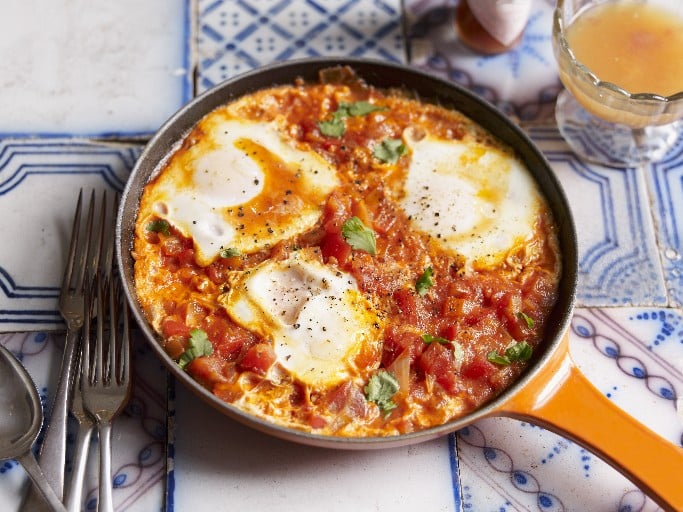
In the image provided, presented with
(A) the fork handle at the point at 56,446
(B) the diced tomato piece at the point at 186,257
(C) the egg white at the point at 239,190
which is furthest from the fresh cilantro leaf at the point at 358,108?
(A) the fork handle at the point at 56,446

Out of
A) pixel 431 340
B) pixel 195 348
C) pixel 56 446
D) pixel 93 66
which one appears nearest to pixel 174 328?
pixel 195 348

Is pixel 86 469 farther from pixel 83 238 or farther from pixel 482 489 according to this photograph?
pixel 482 489

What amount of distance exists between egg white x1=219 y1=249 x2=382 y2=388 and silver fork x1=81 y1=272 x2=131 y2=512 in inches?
18.6

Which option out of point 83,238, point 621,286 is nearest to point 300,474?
point 83,238

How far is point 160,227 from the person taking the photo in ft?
11.3

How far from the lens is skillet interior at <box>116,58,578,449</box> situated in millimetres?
2924

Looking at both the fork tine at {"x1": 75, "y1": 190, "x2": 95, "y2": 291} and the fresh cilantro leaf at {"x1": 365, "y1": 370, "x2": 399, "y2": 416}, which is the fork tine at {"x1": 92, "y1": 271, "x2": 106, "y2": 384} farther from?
the fresh cilantro leaf at {"x1": 365, "y1": 370, "x2": 399, "y2": 416}

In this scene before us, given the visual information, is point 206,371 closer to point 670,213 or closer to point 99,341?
point 99,341

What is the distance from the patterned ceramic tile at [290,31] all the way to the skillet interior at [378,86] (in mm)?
605

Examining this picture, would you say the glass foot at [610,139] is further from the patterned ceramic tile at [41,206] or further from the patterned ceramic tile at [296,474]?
the patterned ceramic tile at [41,206]

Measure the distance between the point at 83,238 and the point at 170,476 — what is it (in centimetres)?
117

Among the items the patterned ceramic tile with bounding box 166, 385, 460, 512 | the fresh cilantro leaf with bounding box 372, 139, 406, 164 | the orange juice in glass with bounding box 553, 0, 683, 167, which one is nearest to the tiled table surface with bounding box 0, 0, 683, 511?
the patterned ceramic tile with bounding box 166, 385, 460, 512

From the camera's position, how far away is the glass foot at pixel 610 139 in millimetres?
4211

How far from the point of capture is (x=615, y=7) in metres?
4.21
